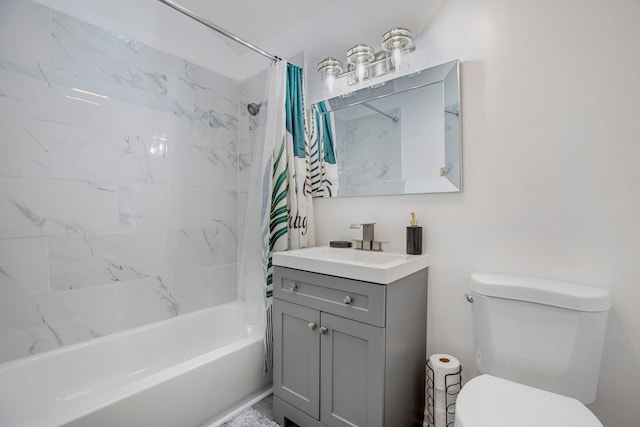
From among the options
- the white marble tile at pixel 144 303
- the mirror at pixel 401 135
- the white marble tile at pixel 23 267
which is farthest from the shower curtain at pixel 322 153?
the white marble tile at pixel 23 267

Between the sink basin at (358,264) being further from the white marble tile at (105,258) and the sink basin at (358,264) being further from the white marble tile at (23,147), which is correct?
the white marble tile at (23,147)

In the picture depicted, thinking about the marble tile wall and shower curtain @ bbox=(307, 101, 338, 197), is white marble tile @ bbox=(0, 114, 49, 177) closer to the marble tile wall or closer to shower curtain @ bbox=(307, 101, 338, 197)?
the marble tile wall

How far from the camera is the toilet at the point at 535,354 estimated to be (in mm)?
902

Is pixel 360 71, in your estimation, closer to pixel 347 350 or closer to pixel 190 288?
pixel 347 350

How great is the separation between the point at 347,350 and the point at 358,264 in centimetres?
39

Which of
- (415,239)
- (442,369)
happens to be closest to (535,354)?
(442,369)

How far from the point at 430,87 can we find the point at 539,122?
1.73 feet

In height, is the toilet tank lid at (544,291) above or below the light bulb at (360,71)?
below

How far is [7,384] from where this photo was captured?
137 cm

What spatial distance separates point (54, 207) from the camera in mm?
1595

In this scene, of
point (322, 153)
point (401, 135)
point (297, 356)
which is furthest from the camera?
point (322, 153)

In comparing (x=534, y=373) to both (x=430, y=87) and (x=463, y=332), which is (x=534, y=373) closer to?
(x=463, y=332)

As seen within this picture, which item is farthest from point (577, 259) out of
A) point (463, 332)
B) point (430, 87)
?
point (430, 87)

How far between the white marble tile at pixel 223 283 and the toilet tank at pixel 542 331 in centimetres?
184
